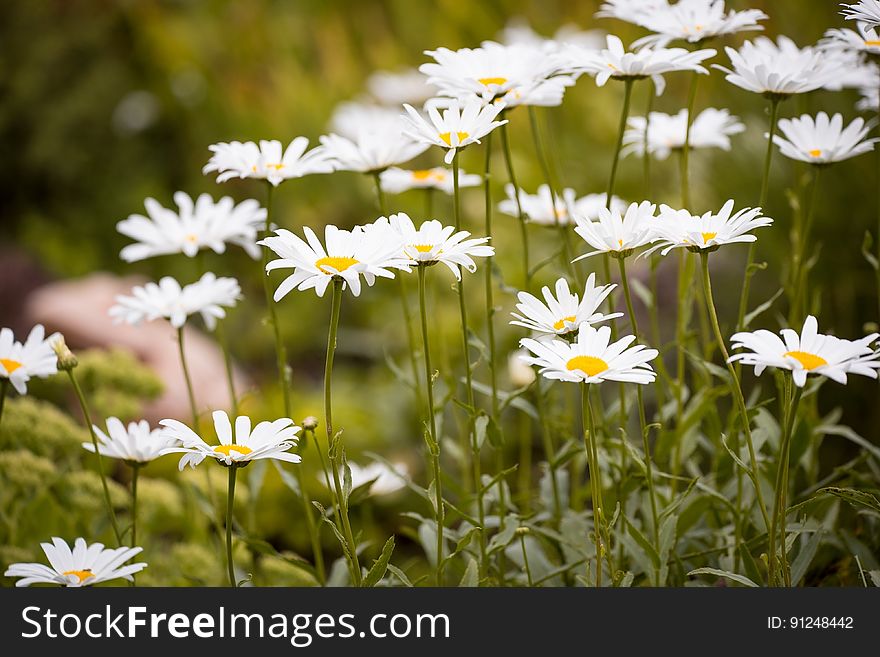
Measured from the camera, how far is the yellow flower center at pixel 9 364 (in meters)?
0.84

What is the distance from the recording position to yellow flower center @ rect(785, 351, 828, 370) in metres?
0.68

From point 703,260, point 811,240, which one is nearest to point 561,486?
point 703,260

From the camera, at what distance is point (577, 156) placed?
2873 mm

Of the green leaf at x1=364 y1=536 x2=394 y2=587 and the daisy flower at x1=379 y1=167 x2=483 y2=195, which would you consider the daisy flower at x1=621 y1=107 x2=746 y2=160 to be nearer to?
the daisy flower at x1=379 y1=167 x2=483 y2=195

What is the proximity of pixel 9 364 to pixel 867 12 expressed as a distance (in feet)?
2.68

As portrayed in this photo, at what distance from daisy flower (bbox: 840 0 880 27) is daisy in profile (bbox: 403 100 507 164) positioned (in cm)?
31

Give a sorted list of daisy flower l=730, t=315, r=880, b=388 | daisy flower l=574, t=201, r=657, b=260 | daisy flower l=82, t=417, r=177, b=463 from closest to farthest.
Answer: daisy flower l=730, t=315, r=880, b=388 < daisy flower l=574, t=201, r=657, b=260 < daisy flower l=82, t=417, r=177, b=463

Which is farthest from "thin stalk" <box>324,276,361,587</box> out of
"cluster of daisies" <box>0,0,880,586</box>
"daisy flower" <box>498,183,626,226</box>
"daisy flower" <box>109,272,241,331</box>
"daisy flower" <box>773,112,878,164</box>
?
"daisy flower" <box>773,112,878,164</box>

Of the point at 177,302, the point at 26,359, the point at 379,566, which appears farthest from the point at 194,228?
the point at 379,566

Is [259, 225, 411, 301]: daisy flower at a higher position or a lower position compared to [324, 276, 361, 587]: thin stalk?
higher

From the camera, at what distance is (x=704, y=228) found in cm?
75

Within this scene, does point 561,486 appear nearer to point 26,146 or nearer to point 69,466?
point 69,466

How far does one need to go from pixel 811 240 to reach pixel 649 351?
3.30ft
